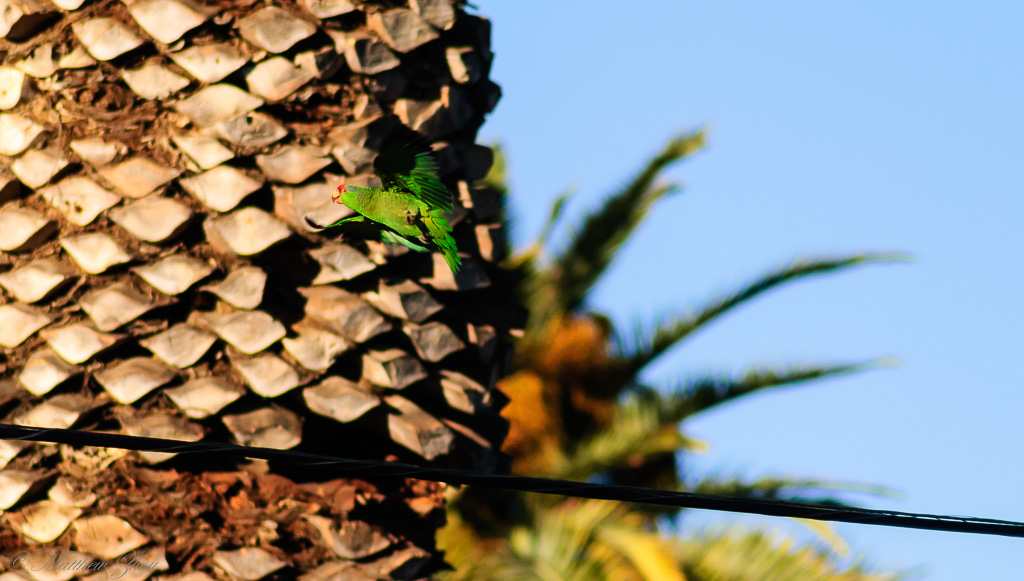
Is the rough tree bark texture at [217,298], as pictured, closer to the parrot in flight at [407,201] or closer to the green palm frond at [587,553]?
the parrot in flight at [407,201]

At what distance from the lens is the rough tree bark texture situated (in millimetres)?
2873

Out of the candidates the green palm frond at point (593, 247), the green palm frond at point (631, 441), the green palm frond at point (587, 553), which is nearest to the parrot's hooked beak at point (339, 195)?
the green palm frond at point (587, 553)

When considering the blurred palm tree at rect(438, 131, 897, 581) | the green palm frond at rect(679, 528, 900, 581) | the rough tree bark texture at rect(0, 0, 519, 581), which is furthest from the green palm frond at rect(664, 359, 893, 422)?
the rough tree bark texture at rect(0, 0, 519, 581)

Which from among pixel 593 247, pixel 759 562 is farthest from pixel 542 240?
pixel 759 562

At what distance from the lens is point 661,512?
Answer: 9164 millimetres

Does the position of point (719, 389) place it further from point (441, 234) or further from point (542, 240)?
point (441, 234)

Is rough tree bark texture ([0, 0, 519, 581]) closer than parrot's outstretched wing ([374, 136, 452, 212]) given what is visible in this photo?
Yes

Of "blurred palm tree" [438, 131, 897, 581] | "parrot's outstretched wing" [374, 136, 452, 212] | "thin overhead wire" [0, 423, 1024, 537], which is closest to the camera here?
"thin overhead wire" [0, 423, 1024, 537]

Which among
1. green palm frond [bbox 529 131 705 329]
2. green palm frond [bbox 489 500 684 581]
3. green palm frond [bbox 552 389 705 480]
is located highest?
green palm frond [bbox 529 131 705 329]

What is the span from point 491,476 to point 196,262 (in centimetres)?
117

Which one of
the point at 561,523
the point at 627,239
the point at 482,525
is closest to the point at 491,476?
the point at 561,523

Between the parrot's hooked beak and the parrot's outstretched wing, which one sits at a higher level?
the parrot's outstretched wing

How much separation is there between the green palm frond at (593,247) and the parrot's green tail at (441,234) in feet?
23.0

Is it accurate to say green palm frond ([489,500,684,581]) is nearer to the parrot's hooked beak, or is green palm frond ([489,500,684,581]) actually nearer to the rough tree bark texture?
the rough tree bark texture
